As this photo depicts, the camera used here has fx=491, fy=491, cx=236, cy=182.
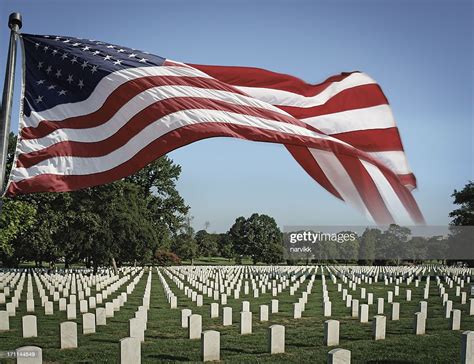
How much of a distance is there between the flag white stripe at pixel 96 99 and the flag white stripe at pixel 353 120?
87.5 inches

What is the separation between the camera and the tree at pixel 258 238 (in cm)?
9711

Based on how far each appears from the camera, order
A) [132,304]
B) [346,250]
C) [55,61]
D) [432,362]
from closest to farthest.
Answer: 1. [55,61]
2. [432,362]
3. [132,304]
4. [346,250]

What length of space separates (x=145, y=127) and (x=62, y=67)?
4.63 feet

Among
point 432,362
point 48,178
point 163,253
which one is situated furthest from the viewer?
point 163,253

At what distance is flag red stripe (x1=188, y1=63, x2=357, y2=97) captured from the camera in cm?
711

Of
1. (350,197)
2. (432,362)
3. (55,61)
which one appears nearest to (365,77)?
(350,197)

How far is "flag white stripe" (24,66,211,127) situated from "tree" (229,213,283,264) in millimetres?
90777

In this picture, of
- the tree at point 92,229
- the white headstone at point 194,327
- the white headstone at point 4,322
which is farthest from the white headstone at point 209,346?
the tree at point 92,229

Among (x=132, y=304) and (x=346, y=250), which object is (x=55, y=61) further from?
(x=346, y=250)

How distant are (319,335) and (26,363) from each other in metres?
8.41

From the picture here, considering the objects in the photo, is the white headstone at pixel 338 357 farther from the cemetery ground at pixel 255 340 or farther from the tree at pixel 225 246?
the tree at pixel 225 246

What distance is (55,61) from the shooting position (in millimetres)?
6367

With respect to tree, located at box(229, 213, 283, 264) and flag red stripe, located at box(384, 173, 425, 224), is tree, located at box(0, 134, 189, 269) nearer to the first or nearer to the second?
flag red stripe, located at box(384, 173, 425, 224)

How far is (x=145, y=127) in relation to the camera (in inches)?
241
